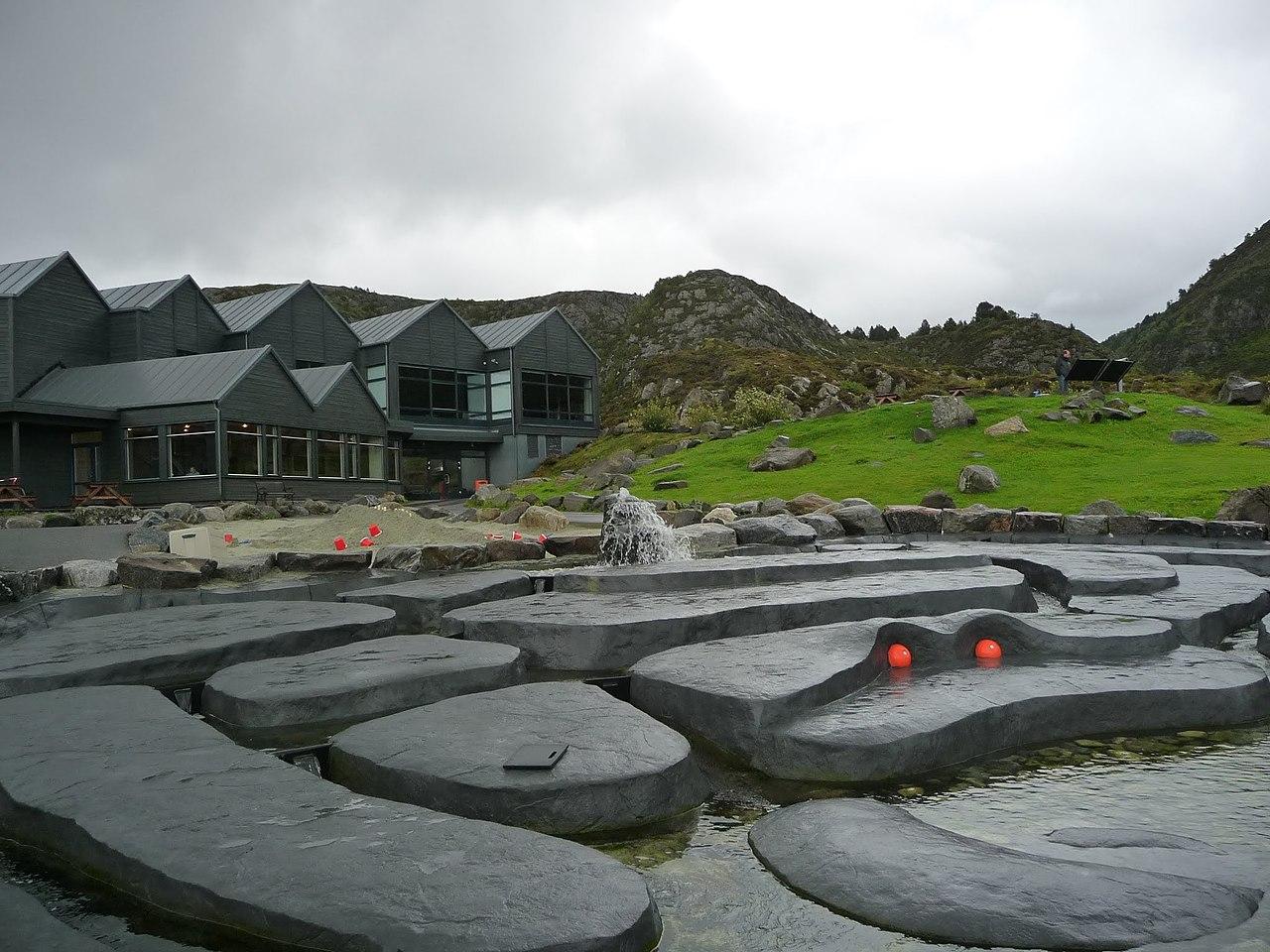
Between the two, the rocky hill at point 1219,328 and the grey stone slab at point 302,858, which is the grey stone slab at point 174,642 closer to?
the grey stone slab at point 302,858

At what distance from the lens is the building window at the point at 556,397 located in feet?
145

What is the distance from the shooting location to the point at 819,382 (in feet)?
162

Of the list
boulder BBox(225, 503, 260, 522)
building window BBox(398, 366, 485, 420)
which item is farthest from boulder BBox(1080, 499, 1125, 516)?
building window BBox(398, 366, 485, 420)

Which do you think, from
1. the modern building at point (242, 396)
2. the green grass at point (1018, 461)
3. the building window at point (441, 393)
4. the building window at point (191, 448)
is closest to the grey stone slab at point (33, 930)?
the green grass at point (1018, 461)

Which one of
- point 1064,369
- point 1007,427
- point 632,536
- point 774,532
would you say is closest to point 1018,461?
point 1007,427

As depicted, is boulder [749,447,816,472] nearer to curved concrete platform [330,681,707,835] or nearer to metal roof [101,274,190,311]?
curved concrete platform [330,681,707,835]

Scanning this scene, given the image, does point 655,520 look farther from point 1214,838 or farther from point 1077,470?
point 1077,470

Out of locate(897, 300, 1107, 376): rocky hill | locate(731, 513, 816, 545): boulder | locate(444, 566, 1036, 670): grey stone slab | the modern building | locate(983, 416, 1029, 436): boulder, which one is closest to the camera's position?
locate(444, 566, 1036, 670): grey stone slab

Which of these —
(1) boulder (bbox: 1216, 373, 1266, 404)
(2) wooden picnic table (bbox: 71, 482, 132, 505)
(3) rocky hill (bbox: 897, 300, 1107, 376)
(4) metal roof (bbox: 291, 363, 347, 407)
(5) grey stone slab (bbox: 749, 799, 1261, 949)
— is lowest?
(5) grey stone slab (bbox: 749, 799, 1261, 949)

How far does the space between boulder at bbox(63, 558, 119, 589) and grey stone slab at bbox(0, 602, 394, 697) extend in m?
2.83

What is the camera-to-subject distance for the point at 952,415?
73.2 feet

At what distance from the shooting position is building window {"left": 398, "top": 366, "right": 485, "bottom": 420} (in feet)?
136

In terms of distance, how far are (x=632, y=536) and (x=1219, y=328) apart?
8675cm

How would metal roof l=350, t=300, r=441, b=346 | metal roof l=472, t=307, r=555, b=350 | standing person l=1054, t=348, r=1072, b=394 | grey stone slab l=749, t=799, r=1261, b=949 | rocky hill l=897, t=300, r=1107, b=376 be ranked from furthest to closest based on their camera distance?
1. rocky hill l=897, t=300, r=1107, b=376
2. metal roof l=472, t=307, r=555, b=350
3. metal roof l=350, t=300, r=441, b=346
4. standing person l=1054, t=348, r=1072, b=394
5. grey stone slab l=749, t=799, r=1261, b=949
